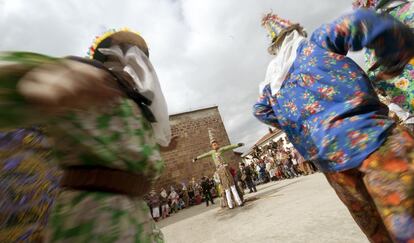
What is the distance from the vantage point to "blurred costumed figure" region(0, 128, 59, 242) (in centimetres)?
79

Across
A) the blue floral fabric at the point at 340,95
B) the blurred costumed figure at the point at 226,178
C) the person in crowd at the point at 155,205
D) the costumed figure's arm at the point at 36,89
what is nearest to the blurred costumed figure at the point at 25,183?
the costumed figure's arm at the point at 36,89

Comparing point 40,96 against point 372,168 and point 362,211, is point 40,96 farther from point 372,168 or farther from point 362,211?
point 362,211

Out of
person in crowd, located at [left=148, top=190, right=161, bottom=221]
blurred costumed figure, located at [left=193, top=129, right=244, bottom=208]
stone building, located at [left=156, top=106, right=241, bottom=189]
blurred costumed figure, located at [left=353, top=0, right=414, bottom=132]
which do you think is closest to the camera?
blurred costumed figure, located at [left=353, top=0, right=414, bottom=132]

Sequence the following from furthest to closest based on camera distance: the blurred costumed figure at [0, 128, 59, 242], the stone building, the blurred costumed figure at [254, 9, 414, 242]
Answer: the stone building < the blurred costumed figure at [254, 9, 414, 242] < the blurred costumed figure at [0, 128, 59, 242]

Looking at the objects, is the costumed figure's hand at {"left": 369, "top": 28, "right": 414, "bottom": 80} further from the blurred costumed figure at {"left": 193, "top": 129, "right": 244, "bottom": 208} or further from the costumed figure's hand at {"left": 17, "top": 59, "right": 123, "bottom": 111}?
the blurred costumed figure at {"left": 193, "top": 129, "right": 244, "bottom": 208}

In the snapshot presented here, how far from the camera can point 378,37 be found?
3.62ft

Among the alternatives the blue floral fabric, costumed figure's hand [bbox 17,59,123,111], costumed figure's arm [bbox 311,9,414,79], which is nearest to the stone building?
the blue floral fabric

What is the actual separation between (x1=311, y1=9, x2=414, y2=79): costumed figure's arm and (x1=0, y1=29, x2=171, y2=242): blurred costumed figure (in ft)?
2.99

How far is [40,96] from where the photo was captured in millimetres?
558

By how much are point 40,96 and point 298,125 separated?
45.3 inches

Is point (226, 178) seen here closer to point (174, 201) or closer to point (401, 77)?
point (401, 77)

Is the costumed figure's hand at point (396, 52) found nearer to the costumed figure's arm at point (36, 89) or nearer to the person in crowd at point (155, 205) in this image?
the costumed figure's arm at point (36, 89)

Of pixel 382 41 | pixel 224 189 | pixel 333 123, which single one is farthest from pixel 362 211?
pixel 224 189

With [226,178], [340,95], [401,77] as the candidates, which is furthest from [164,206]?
[340,95]
